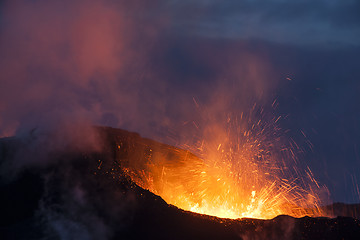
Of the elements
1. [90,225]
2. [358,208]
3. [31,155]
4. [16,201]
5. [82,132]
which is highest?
[82,132]

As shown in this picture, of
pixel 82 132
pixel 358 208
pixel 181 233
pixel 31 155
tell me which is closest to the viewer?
pixel 181 233

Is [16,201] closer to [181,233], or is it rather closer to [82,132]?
[82,132]

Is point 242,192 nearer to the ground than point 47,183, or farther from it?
nearer to the ground

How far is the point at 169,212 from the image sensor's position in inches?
215

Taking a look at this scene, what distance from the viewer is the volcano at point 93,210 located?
5270 mm

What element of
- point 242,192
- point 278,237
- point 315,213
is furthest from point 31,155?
point 315,213

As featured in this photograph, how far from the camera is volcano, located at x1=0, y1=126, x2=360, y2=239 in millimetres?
5270

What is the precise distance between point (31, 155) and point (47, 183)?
2.23ft

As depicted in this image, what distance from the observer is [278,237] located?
563 centimetres

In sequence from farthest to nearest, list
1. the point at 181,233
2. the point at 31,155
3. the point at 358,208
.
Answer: the point at 358,208 < the point at 31,155 < the point at 181,233

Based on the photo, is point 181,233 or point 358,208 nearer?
point 181,233

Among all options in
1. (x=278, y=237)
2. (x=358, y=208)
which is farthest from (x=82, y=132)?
(x=358, y=208)

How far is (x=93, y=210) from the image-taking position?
5.45 meters

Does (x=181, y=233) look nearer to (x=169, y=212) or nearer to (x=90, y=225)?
(x=169, y=212)
